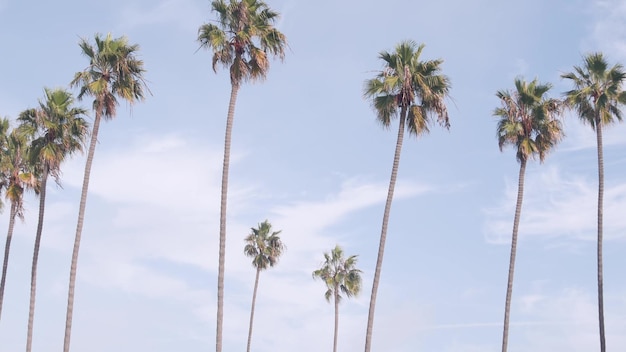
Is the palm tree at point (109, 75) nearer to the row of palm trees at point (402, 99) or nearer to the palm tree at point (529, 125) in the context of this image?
the row of palm trees at point (402, 99)

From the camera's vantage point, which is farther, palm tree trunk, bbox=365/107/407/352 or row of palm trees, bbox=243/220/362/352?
row of palm trees, bbox=243/220/362/352

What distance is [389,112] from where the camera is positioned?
3969 centimetres

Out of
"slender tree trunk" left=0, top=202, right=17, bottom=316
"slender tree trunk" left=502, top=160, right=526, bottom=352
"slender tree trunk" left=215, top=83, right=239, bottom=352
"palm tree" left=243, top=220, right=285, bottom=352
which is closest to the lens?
"slender tree trunk" left=215, top=83, right=239, bottom=352

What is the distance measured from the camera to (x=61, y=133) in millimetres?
43000

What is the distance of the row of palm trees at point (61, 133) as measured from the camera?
3944 cm

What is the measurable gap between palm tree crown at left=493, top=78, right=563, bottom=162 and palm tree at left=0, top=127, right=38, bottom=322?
29.1m

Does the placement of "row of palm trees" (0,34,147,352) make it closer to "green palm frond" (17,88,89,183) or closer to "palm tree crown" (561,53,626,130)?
"green palm frond" (17,88,89,183)

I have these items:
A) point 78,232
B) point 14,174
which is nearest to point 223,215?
point 78,232

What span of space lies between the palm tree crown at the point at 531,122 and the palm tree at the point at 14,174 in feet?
95.6

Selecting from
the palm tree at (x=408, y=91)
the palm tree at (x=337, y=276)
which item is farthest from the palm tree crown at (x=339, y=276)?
the palm tree at (x=408, y=91)

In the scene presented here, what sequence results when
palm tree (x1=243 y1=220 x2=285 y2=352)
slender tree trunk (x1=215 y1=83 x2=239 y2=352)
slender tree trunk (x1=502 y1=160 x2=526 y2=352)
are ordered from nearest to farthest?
1. slender tree trunk (x1=215 y1=83 x2=239 y2=352)
2. slender tree trunk (x1=502 y1=160 x2=526 y2=352)
3. palm tree (x1=243 y1=220 x2=285 y2=352)

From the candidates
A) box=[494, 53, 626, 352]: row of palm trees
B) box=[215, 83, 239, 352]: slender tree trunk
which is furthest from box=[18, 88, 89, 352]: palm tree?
box=[494, 53, 626, 352]: row of palm trees

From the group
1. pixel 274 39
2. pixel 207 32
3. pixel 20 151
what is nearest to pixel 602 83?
pixel 274 39

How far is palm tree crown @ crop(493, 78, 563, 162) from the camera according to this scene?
43125 mm
